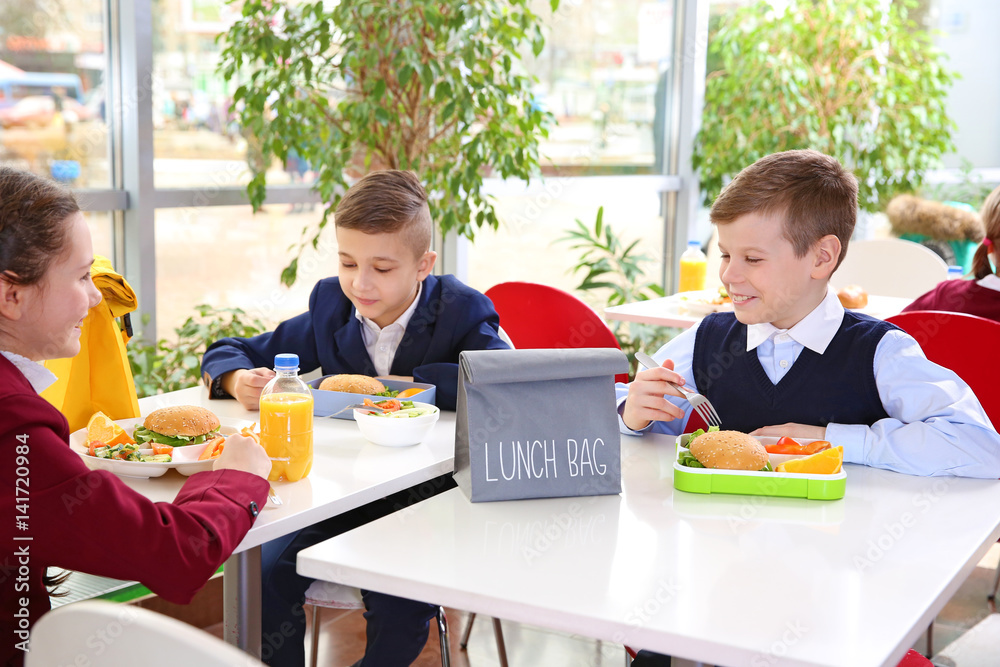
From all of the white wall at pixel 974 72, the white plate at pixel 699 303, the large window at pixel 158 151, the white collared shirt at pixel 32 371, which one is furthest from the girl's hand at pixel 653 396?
the white wall at pixel 974 72

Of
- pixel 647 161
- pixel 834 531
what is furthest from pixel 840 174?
pixel 647 161

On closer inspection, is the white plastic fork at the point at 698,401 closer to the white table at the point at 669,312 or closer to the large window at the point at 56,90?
the white table at the point at 669,312

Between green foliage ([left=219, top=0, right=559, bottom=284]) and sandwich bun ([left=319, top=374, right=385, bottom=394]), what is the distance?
4.43 feet

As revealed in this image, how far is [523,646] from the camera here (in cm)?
246

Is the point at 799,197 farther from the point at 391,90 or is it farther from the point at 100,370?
the point at 391,90

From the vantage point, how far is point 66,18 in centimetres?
287

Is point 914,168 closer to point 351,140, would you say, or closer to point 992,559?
point 992,559

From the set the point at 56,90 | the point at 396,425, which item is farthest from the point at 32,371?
the point at 56,90

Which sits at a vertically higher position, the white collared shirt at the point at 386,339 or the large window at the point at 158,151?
the large window at the point at 158,151

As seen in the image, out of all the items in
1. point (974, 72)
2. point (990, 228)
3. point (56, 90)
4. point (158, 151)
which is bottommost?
point (990, 228)

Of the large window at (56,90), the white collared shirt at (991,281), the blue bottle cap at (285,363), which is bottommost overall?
the blue bottle cap at (285,363)

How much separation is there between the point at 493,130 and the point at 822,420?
5.83 ft

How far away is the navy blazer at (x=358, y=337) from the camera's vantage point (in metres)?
1.98

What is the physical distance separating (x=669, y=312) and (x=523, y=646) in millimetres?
1172
